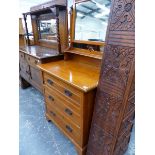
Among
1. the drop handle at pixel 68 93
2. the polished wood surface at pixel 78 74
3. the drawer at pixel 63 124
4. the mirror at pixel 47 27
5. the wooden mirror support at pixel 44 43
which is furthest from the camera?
the mirror at pixel 47 27

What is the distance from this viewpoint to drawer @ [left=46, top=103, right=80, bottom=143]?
1457 millimetres

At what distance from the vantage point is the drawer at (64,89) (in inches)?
49.1

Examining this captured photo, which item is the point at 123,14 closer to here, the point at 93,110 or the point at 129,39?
the point at 129,39

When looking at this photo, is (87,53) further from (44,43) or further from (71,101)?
(44,43)

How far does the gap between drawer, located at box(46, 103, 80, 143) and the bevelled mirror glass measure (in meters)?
0.97

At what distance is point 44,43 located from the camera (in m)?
2.61

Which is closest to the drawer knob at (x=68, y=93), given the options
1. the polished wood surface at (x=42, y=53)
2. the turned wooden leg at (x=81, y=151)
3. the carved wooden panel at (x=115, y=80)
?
the carved wooden panel at (x=115, y=80)

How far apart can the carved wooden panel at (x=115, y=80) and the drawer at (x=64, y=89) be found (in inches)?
7.0

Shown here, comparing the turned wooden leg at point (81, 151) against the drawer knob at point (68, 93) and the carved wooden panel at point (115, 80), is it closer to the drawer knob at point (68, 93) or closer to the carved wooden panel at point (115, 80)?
the carved wooden panel at point (115, 80)

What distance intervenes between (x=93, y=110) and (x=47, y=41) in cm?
171

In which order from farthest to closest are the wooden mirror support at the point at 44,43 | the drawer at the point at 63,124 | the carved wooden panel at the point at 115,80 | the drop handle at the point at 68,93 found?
the wooden mirror support at the point at 44,43 → the drawer at the point at 63,124 → the drop handle at the point at 68,93 → the carved wooden panel at the point at 115,80

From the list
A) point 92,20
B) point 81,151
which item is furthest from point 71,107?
point 92,20

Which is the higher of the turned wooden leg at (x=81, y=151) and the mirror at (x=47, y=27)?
the mirror at (x=47, y=27)
